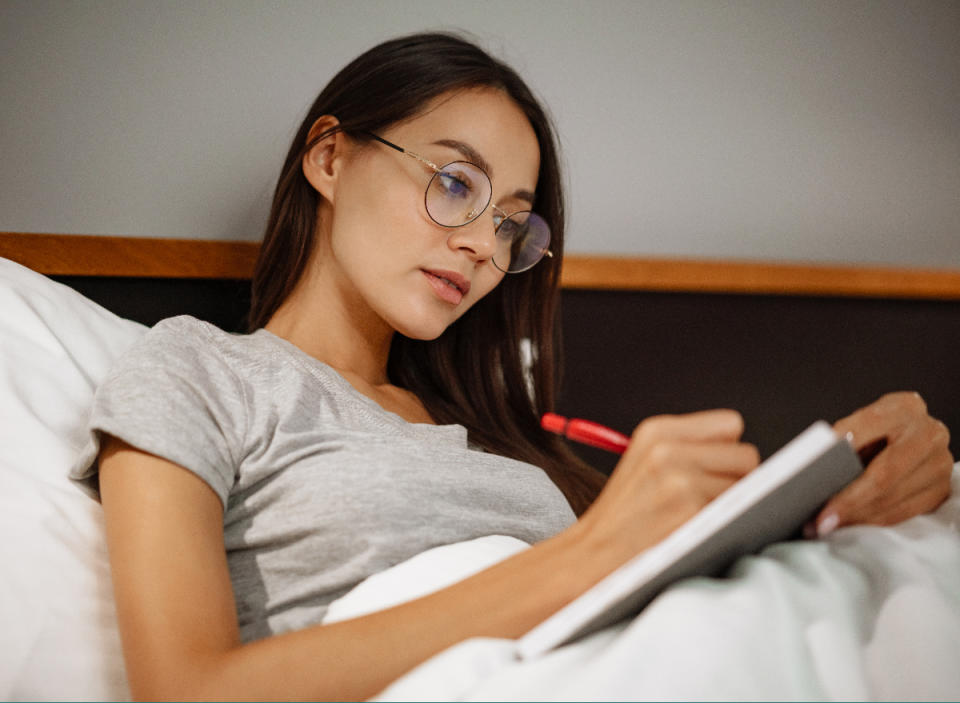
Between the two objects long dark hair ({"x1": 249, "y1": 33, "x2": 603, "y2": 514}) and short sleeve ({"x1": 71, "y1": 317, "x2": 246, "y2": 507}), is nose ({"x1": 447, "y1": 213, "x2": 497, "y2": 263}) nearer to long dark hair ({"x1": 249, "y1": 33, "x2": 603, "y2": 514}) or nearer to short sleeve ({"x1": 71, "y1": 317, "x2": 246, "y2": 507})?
long dark hair ({"x1": 249, "y1": 33, "x2": 603, "y2": 514})

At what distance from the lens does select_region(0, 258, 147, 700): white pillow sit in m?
0.65

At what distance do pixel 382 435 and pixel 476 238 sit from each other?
0.28m

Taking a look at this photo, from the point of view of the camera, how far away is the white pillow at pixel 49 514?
0.65 m

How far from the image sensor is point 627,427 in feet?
4.71

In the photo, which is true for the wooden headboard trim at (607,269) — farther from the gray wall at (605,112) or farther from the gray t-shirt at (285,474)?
the gray t-shirt at (285,474)

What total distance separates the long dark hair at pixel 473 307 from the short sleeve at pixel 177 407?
11.8 inches

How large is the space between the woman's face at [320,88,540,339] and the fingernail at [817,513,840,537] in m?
0.52

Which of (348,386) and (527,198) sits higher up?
(527,198)

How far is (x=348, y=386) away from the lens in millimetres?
964

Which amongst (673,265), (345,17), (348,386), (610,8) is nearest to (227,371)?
(348,386)

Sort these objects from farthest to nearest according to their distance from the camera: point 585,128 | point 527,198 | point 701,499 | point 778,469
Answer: point 585,128 → point 527,198 → point 701,499 → point 778,469

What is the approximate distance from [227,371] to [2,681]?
13.1 inches

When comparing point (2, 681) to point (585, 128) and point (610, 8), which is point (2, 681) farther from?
point (610, 8)

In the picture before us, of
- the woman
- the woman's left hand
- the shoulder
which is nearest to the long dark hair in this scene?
the woman
